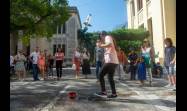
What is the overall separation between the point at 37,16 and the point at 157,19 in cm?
957

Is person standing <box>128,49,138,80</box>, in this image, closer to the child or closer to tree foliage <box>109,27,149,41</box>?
the child

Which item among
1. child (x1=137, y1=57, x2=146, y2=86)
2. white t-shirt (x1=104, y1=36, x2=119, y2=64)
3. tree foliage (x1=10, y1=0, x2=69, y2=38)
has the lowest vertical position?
child (x1=137, y1=57, x2=146, y2=86)

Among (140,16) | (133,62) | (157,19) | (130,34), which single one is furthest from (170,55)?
(140,16)

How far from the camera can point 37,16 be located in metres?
28.3

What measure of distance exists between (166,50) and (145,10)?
2277cm

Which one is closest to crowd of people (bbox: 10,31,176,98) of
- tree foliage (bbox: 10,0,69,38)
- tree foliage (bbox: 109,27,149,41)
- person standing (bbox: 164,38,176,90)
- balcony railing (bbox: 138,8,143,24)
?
person standing (bbox: 164,38,176,90)

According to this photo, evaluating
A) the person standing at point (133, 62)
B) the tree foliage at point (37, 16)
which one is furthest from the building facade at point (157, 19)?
the person standing at point (133, 62)

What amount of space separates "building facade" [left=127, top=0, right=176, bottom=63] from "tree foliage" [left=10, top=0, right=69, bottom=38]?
23.9 ft

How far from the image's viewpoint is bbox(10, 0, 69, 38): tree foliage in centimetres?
2575

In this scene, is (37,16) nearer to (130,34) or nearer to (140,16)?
(130,34)

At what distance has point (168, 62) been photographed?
10.2 meters
